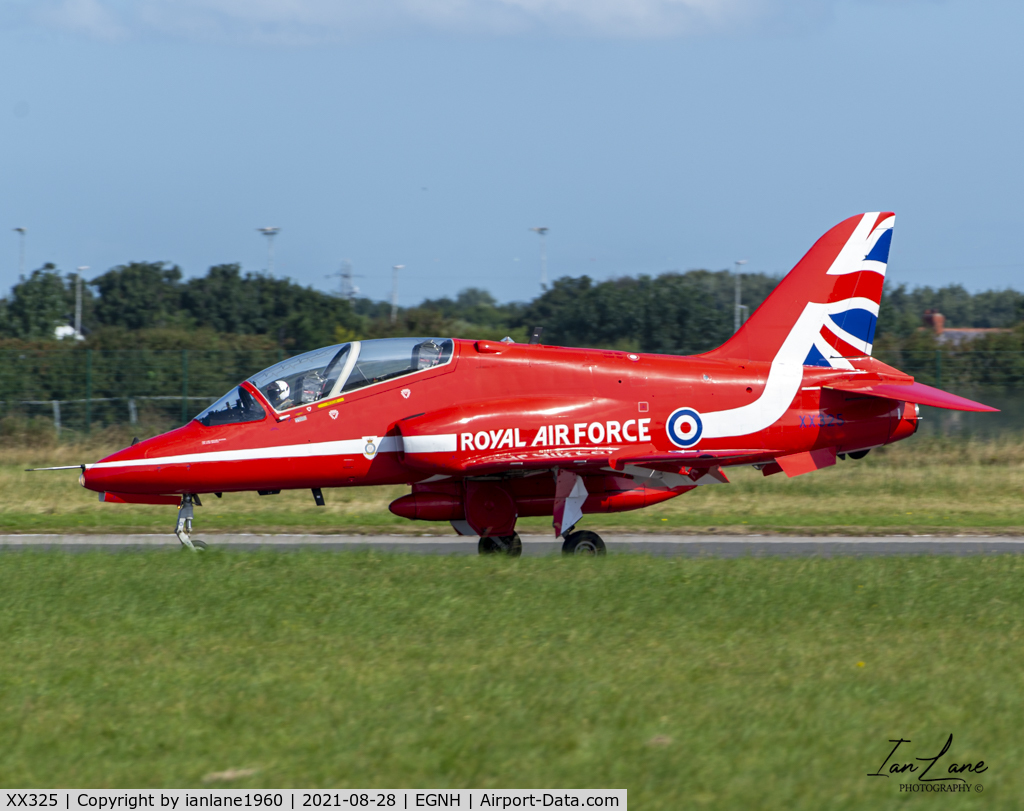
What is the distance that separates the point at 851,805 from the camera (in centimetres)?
498

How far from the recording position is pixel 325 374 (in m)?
12.6

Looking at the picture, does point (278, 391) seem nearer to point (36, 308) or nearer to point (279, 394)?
point (279, 394)

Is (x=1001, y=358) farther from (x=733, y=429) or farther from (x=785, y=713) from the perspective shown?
(x=785, y=713)

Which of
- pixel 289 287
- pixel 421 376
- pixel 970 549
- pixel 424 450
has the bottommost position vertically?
pixel 970 549

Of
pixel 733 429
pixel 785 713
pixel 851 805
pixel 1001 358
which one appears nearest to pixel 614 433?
pixel 733 429

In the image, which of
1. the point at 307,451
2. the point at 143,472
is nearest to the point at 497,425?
the point at 307,451

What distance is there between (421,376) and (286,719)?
277 inches

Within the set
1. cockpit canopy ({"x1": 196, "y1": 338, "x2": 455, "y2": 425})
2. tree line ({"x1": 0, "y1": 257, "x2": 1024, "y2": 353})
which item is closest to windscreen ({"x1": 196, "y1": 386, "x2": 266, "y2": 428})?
cockpit canopy ({"x1": 196, "y1": 338, "x2": 455, "y2": 425})

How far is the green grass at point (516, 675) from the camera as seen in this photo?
17.7 ft

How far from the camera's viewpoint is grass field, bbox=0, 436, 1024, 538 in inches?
657

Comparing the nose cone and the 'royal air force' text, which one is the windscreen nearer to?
the nose cone

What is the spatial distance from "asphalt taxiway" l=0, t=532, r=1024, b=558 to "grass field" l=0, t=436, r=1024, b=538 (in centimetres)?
71

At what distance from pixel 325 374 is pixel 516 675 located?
639cm
